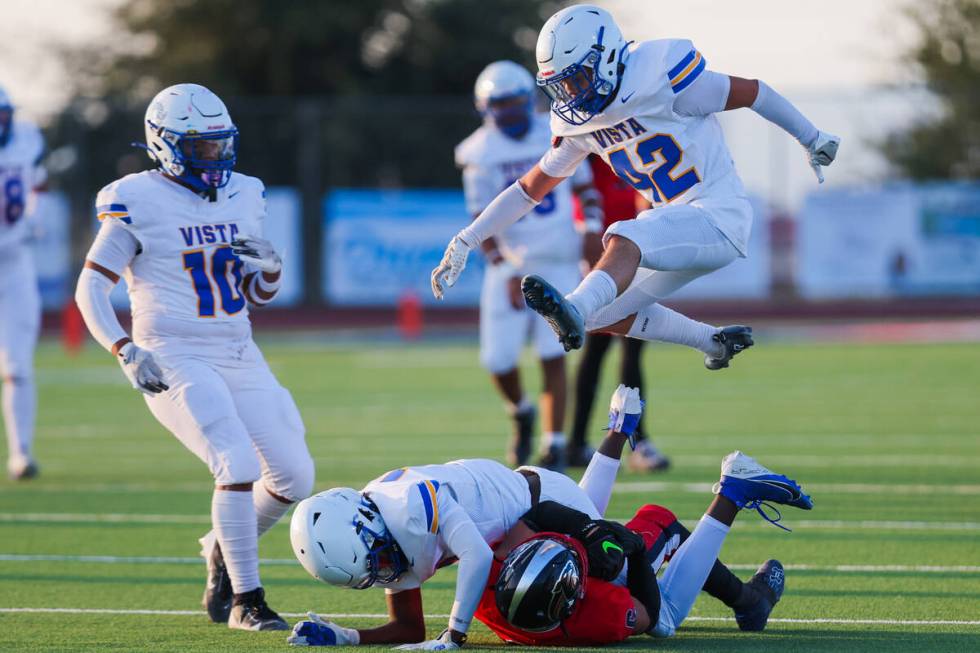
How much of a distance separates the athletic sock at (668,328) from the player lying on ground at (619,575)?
687 mm

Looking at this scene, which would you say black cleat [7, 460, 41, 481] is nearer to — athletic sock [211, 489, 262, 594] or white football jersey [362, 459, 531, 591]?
athletic sock [211, 489, 262, 594]

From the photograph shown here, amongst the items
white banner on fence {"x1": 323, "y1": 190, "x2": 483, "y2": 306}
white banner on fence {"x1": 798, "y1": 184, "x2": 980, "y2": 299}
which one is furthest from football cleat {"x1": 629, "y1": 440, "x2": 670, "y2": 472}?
white banner on fence {"x1": 798, "y1": 184, "x2": 980, "y2": 299}

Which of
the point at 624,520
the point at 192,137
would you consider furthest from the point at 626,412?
the point at 192,137

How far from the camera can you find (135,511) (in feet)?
26.1

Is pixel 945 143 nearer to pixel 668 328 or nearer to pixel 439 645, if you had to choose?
pixel 668 328

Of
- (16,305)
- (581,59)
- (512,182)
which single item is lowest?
(16,305)

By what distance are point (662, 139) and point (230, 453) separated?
195 cm

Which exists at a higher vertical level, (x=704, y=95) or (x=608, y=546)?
(x=704, y=95)

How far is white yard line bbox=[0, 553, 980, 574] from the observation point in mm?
6046

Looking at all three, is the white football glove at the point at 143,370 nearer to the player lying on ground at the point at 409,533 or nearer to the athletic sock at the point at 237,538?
the athletic sock at the point at 237,538

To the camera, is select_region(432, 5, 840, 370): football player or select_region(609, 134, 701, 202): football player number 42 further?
select_region(609, 134, 701, 202): football player number 42

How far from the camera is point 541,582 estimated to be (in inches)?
177

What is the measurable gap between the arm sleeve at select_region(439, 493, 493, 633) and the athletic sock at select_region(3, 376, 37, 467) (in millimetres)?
5206

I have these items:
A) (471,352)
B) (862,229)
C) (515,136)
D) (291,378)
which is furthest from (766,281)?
(515,136)
